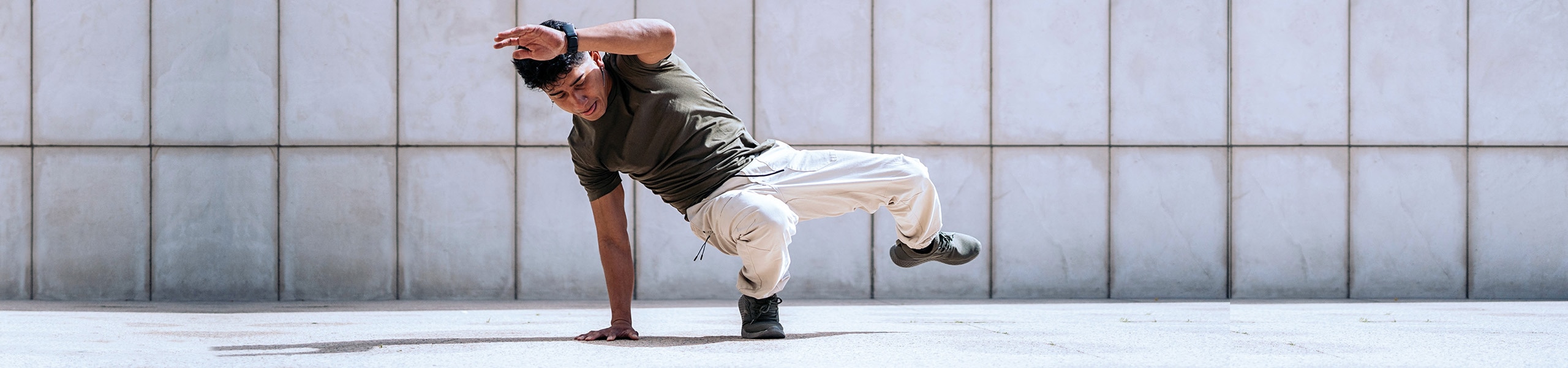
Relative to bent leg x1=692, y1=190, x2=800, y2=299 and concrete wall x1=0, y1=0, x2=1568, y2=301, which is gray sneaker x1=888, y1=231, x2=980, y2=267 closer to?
bent leg x1=692, y1=190, x2=800, y2=299

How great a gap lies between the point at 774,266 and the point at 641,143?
2.09 feet

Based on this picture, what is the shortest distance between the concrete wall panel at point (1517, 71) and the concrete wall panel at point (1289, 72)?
0.87 metres

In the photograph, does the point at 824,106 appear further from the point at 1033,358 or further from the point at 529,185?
the point at 1033,358

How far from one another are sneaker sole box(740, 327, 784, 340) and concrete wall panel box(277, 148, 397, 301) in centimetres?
406

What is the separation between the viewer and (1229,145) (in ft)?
24.2

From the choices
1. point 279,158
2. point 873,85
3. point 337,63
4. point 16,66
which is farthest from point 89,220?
point 873,85

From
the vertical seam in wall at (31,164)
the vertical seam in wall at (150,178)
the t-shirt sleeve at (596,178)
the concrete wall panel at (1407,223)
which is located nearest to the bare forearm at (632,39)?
the t-shirt sleeve at (596,178)

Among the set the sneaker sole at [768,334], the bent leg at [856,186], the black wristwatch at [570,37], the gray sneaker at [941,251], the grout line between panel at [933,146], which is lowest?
the sneaker sole at [768,334]

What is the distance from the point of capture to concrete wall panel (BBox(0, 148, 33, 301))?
23.1ft

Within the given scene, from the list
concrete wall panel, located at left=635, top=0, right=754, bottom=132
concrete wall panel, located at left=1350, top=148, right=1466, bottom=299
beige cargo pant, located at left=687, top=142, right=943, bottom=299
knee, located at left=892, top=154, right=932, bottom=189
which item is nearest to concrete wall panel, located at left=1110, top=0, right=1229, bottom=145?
concrete wall panel, located at left=1350, top=148, right=1466, bottom=299

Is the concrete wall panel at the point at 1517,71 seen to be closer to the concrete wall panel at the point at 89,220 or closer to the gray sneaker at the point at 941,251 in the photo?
the gray sneaker at the point at 941,251

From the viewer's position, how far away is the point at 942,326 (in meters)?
4.55

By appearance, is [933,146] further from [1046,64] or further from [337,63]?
[337,63]

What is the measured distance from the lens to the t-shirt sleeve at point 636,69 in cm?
382
